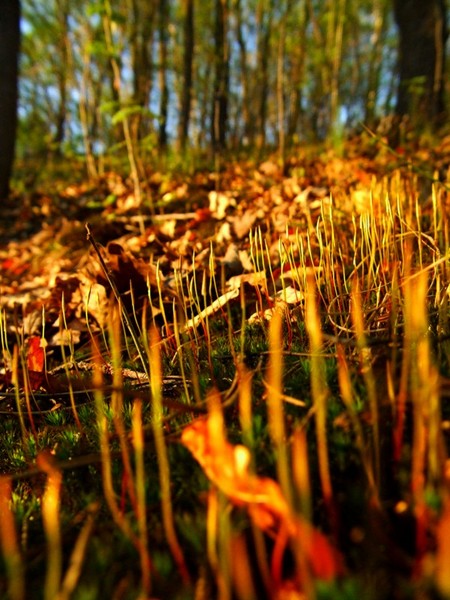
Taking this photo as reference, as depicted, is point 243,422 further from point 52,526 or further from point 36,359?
point 36,359

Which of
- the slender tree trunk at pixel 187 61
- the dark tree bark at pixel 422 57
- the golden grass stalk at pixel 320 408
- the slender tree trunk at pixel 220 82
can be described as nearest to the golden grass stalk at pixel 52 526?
the golden grass stalk at pixel 320 408

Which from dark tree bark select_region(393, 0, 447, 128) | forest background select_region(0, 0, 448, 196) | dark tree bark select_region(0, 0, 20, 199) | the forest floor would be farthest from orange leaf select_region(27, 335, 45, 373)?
dark tree bark select_region(393, 0, 447, 128)

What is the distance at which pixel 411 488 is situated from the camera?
35.6 inches

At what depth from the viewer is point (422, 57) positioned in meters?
6.96

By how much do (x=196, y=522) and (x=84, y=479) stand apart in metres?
0.42

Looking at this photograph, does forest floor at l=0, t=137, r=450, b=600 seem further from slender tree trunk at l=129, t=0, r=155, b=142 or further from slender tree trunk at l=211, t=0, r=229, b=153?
slender tree trunk at l=129, t=0, r=155, b=142

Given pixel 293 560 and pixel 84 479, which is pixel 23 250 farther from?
pixel 293 560

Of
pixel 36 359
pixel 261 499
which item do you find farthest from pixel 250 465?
pixel 36 359

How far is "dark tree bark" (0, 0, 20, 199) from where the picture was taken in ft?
20.6

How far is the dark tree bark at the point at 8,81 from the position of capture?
6277 millimetres

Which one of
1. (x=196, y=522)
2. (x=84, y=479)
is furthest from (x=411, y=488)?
(x=84, y=479)

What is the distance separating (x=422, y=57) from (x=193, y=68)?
7.31 meters

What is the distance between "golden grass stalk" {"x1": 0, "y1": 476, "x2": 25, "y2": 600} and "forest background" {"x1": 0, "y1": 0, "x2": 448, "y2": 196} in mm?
3790

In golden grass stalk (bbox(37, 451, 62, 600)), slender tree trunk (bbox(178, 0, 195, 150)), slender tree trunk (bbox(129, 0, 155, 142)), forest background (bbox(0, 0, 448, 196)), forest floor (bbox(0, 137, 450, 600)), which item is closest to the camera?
golden grass stalk (bbox(37, 451, 62, 600))
